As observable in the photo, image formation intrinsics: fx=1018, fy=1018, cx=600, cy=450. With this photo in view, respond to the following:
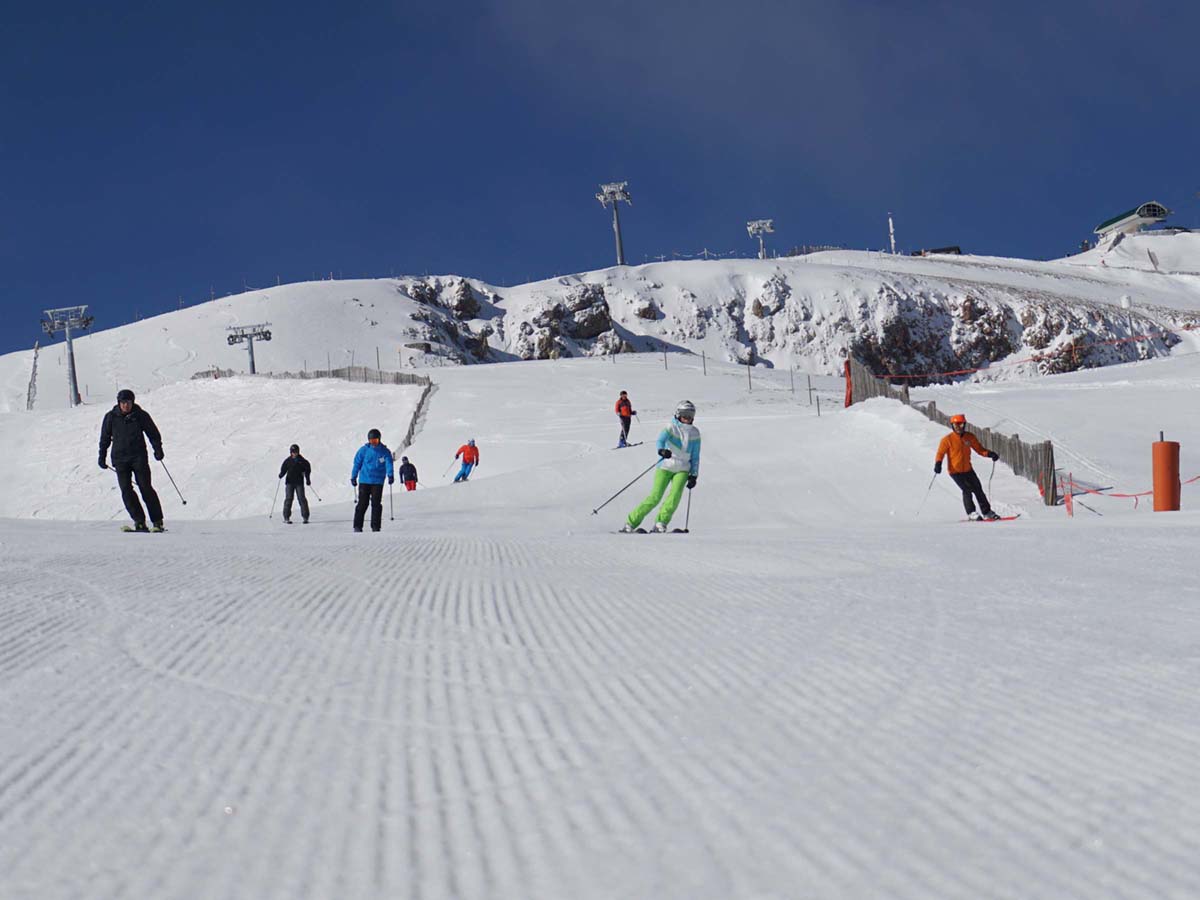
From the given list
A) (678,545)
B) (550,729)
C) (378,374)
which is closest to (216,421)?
(378,374)

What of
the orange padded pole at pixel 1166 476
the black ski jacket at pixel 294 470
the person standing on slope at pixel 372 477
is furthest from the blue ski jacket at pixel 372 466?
the orange padded pole at pixel 1166 476

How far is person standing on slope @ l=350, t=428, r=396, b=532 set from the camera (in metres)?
12.9

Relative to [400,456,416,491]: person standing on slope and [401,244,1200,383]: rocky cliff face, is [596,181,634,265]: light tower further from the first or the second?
[400,456,416,491]: person standing on slope

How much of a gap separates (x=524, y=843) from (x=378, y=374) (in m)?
44.8

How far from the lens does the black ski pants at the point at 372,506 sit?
506 inches

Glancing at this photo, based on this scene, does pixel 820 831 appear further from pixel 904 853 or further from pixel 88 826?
pixel 88 826

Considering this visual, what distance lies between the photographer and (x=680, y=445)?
A: 36.3 feet

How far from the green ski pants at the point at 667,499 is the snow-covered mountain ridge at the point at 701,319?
72.4 metres

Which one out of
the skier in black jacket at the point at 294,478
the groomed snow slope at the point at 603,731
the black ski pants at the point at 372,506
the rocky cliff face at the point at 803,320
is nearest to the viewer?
the groomed snow slope at the point at 603,731

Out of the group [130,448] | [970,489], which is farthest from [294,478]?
[970,489]

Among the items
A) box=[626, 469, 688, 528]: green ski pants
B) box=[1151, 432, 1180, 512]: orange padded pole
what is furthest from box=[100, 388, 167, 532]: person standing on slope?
box=[1151, 432, 1180, 512]: orange padded pole

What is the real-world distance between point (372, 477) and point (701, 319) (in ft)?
294

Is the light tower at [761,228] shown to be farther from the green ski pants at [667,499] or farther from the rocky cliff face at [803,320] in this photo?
the green ski pants at [667,499]

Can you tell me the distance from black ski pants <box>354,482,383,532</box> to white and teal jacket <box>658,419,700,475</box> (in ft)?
13.2
